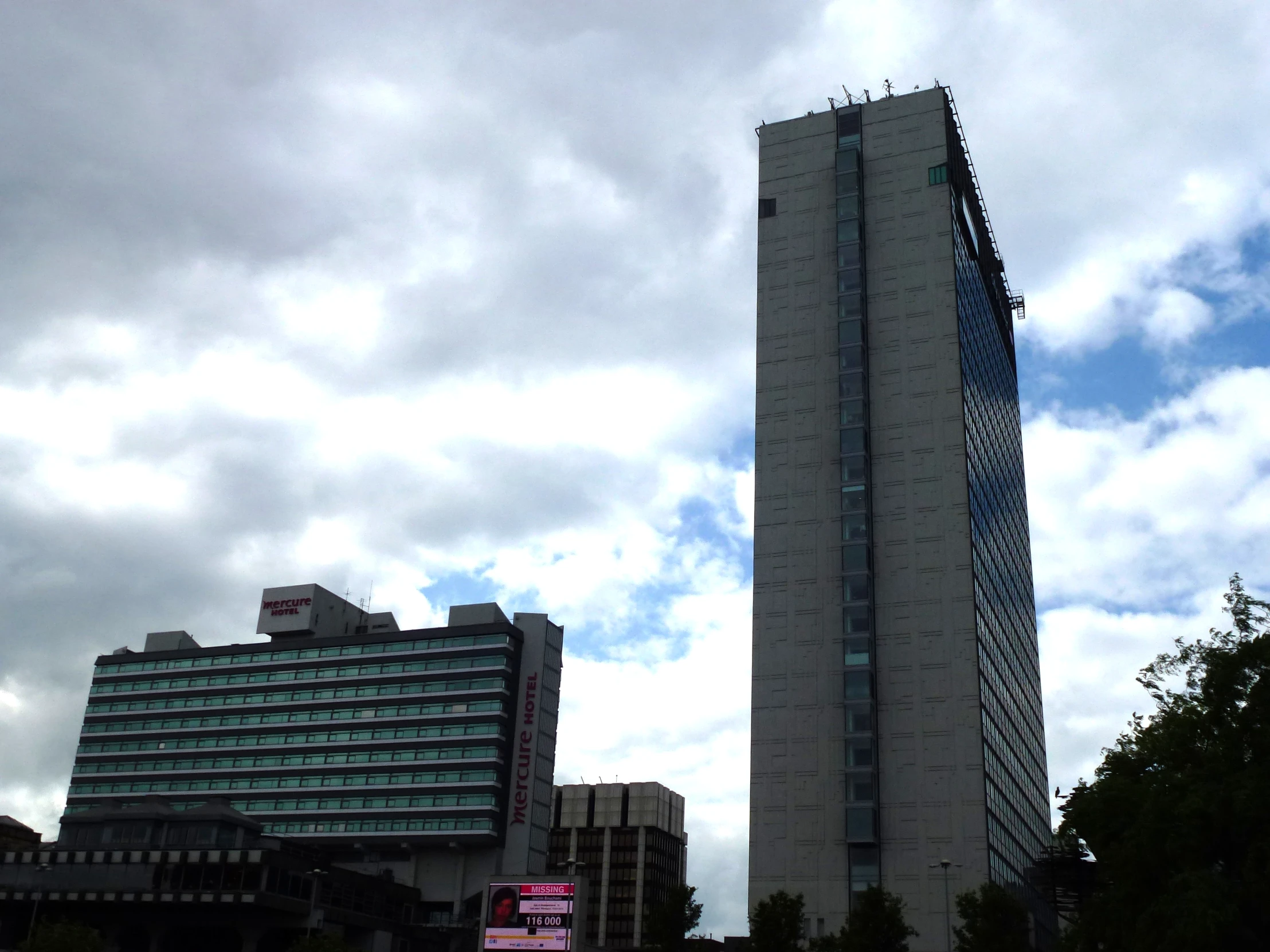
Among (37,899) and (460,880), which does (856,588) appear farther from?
(37,899)

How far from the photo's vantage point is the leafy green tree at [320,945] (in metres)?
94.8

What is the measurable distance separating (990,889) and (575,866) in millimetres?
30789

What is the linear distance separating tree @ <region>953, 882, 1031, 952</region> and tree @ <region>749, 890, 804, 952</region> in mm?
11275

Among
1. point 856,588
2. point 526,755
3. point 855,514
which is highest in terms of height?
point 855,514

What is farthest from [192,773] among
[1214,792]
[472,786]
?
[1214,792]

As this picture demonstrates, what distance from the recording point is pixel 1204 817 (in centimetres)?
5216

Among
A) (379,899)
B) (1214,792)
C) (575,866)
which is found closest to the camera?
(1214,792)

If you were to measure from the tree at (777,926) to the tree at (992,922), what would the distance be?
11275mm

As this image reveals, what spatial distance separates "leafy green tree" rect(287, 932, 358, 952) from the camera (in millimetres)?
94812

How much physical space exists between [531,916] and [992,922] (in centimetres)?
3456

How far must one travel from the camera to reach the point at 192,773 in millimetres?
154125

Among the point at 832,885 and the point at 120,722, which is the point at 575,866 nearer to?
the point at 832,885

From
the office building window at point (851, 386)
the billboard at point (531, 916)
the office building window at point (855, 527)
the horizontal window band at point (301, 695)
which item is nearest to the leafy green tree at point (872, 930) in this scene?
the billboard at point (531, 916)

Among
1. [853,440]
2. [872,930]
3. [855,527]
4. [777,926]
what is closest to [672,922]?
[777,926]
